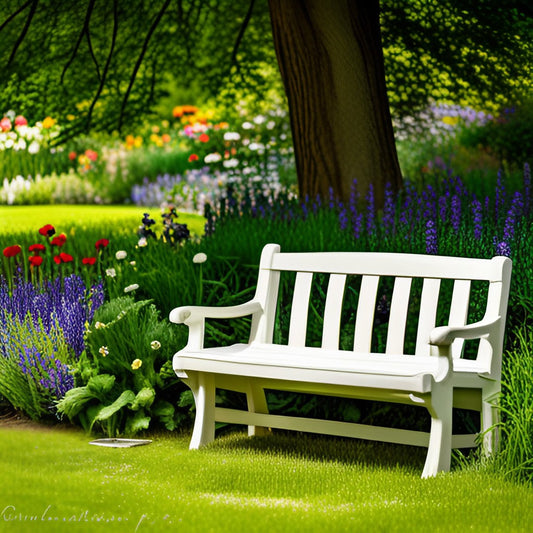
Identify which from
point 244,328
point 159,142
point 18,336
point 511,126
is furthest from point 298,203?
point 159,142

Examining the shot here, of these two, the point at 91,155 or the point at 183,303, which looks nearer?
the point at 183,303

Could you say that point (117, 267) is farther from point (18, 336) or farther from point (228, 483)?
point (228, 483)

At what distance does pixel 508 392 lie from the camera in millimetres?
4520

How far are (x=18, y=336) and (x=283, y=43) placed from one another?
9.76 ft

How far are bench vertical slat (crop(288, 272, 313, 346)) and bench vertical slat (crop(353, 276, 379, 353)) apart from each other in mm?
300

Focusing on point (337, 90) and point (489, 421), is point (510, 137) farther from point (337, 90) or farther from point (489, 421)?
point (489, 421)

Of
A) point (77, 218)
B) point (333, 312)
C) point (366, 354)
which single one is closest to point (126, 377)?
point (333, 312)

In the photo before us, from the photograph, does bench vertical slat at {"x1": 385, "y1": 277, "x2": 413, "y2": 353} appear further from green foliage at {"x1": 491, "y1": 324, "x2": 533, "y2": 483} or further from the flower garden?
green foliage at {"x1": 491, "y1": 324, "x2": 533, "y2": 483}

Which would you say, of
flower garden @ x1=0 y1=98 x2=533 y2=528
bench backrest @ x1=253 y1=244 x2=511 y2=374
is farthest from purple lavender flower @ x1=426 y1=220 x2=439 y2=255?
bench backrest @ x1=253 y1=244 x2=511 y2=374

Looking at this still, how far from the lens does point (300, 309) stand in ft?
16.8

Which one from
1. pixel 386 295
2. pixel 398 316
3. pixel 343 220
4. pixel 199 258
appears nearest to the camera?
pixel 398 316

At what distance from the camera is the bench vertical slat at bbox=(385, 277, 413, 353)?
15.7ft

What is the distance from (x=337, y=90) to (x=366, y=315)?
2741mm

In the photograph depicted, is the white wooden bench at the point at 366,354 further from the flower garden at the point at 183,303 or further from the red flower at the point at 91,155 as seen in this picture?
the red flower at the point at 91,155
